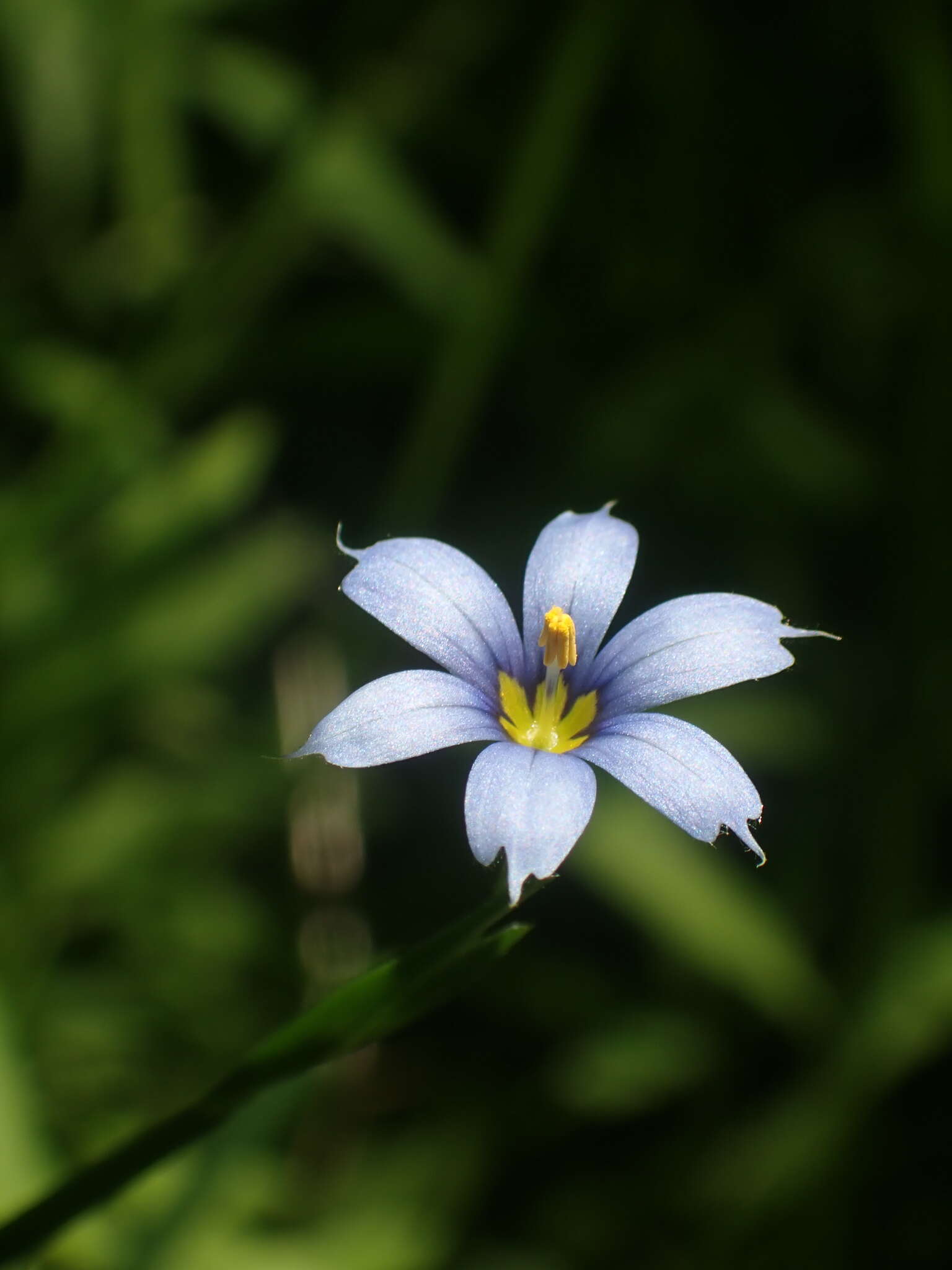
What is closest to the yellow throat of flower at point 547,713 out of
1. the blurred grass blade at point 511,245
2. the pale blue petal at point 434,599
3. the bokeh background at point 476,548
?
the pale blue petal at point 434,599

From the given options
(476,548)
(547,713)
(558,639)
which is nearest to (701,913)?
(476,548)

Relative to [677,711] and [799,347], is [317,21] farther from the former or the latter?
[677,711]

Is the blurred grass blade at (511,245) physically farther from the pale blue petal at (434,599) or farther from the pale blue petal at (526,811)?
the pale blue petal at (526,811)

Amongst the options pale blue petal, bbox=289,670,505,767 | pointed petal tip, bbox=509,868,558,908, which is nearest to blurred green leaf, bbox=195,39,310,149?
pale blue petal, bbox=289,670,505,767

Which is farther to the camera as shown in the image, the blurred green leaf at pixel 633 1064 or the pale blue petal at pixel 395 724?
the blurred green leaf at pixel 633 1064

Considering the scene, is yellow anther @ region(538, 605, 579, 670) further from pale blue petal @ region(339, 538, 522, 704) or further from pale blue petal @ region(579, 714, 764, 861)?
pale blue petal @ region(579, 714, 764, 861)

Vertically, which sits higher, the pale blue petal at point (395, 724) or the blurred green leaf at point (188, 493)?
the pale blue petal at point (395, 724)

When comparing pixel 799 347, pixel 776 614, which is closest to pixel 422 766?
pixel 799 347
